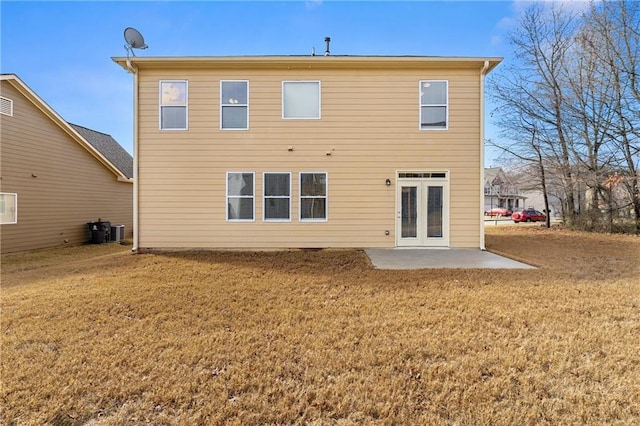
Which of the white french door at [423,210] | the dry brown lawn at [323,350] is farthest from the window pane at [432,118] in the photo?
the dry brown lawn at [323,350]

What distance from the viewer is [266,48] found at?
1056 cm

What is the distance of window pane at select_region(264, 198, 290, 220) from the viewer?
898 cm

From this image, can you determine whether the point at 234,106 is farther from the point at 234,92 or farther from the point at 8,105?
the point at 8,105

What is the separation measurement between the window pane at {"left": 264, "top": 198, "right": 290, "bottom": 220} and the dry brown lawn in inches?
129

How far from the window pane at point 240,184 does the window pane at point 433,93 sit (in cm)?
582

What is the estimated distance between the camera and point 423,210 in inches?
355

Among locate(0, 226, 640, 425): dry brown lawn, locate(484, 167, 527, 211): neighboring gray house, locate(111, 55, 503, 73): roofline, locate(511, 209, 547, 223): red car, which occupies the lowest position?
locate(0, 226, 640, 425): dry brown lawn

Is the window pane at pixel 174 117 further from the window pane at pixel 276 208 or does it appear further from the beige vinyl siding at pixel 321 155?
the window pane at pixel 276 208

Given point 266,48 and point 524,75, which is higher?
point 524,75

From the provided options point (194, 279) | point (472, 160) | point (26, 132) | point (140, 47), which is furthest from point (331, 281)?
point (26, 132)

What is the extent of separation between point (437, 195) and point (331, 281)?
5057 mm

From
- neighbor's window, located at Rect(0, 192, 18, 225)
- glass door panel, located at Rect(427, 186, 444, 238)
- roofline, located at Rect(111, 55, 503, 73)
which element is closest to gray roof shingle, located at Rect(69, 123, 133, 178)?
neighbor's window, located at Rect(0, 192, 18, 225)

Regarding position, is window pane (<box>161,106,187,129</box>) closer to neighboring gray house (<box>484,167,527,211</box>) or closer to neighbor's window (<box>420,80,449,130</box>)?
neighbor's window (<box>420,80,449,130</box>)

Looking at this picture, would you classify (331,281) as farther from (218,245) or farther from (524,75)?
(524,75)
